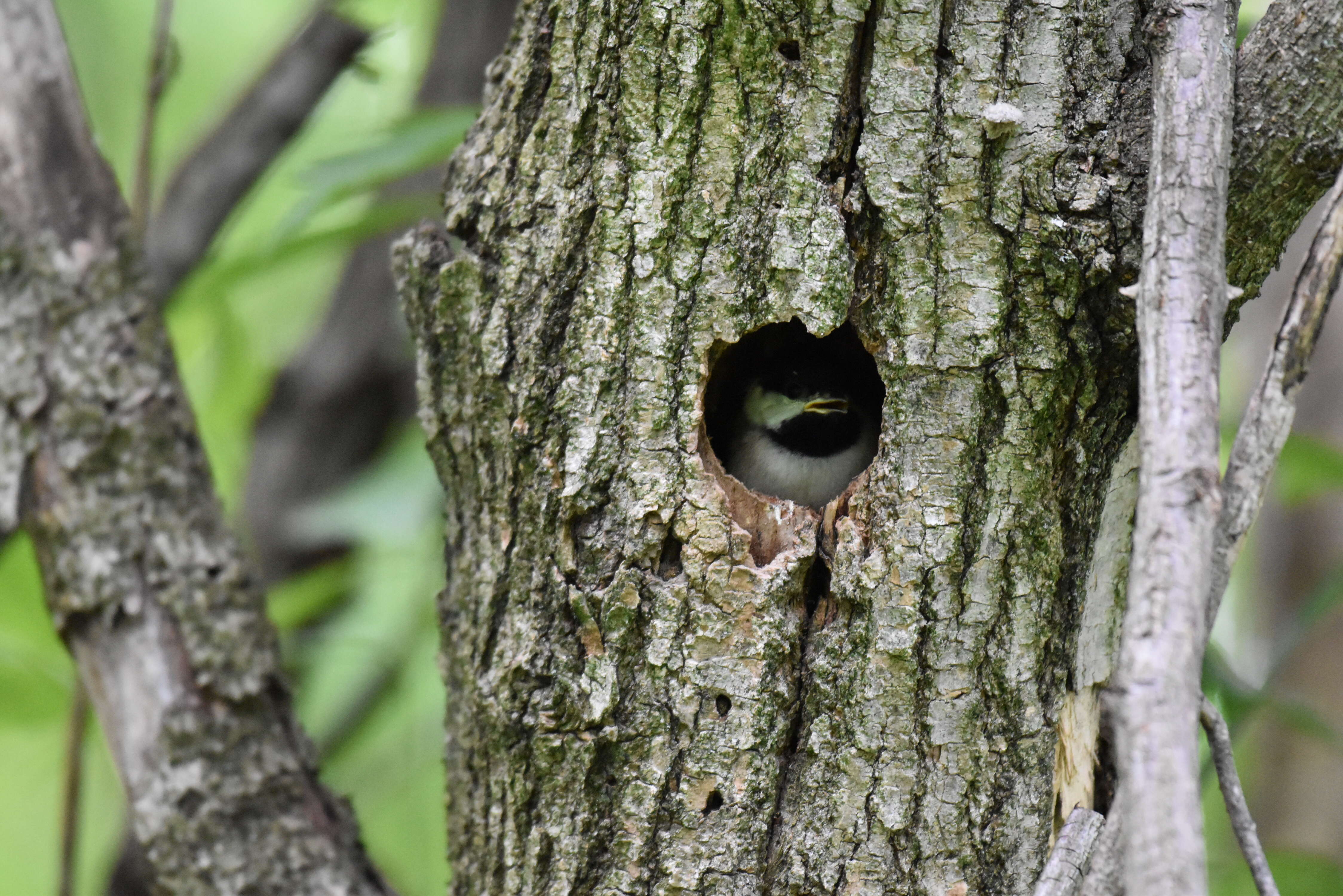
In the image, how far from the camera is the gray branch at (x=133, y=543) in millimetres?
2316

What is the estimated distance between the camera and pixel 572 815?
202 cm

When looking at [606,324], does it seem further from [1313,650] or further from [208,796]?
[1313,650]

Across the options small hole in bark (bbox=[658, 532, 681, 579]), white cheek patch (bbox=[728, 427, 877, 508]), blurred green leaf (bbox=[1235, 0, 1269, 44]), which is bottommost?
white cheek patch (bbox=[728, 427, 877, 508])

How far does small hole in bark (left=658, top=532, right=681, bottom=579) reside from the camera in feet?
6.55

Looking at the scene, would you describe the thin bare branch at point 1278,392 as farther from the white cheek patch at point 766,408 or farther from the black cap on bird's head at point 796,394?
the white cheek patch at point 766,408

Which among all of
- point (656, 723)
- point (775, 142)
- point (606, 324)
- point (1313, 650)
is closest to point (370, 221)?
point (606, 324)

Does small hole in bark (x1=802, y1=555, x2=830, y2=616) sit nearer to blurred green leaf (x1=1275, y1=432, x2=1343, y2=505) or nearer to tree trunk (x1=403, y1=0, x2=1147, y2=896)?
tree trunk (x1=403, y1=0, x2=1147, y2=896)

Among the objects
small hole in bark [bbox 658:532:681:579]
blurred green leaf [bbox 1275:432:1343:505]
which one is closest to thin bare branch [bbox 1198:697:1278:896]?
small hole in bark [bbox 658:532:681:579]

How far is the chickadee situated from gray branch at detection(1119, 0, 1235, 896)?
1673 millimetres

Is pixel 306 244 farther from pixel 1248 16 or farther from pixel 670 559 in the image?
pixel 1248 16

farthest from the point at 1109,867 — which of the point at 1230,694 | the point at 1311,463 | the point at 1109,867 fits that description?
the point at 1311,463

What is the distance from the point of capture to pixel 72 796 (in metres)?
2.71

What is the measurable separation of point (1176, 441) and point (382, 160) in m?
1.74

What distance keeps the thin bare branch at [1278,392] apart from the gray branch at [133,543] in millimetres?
1800
